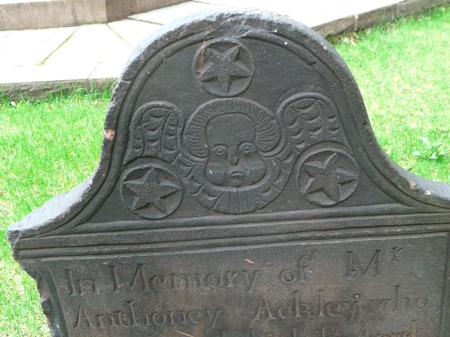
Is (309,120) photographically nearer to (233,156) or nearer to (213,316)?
(233,156)

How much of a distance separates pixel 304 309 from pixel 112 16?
4687 mm

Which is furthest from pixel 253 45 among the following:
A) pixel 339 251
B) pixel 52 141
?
pixel 52 141

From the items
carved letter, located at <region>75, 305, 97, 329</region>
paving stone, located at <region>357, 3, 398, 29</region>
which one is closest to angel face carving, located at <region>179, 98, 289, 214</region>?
carved letter, located at <region>75, 305, 97, 329</region>

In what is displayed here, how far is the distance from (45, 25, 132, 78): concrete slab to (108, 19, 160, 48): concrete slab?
0.21 feet

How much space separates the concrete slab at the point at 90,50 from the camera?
4.80m

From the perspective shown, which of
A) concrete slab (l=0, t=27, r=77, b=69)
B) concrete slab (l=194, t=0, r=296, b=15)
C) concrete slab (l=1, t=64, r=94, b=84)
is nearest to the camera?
concrete slab (l=1, t=64, r=94, b=84)

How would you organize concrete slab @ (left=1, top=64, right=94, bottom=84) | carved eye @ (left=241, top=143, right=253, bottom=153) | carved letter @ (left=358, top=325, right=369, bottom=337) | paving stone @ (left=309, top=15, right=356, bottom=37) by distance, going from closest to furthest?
carved eye @ (left=241, top=143, right=253, bottom=153), carved letter @ (left=358, top=325, right=369, bottom=337), concrete slab @ (left=1, top=64, right=94, bottom=84), paving stone @ (left=309, top=15, right=356, bottom=37)

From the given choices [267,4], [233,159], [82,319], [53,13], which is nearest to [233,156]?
[233,159]

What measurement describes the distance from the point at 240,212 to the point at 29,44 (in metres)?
4.20

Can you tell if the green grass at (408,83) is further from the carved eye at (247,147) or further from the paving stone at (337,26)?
the carved eye at (247,147)

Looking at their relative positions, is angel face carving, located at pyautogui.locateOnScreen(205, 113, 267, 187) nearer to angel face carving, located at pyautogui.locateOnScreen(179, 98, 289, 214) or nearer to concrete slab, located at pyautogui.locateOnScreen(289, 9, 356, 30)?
angel face carving, located at pyautogui.locateOnScreen(179, 98, 289, 214)

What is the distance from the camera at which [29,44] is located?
538cm

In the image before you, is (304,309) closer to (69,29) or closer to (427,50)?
(427,50)

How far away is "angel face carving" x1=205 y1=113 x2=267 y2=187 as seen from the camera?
178 centimetres
